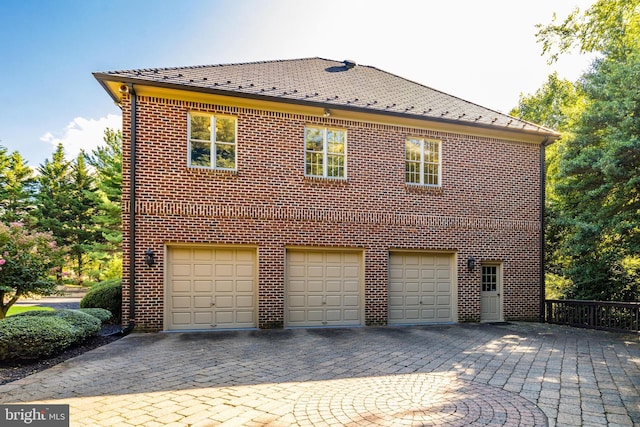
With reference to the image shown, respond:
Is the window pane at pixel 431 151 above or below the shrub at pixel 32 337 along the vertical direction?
above

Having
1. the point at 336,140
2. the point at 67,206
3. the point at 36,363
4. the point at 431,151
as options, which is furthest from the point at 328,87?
the point at 67,206

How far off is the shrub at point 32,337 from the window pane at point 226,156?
482cm

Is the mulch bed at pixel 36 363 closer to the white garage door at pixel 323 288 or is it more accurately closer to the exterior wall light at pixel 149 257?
the exterior wall light at pixel 149 257

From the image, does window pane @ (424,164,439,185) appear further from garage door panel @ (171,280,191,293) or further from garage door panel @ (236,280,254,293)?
garage door panel @ (171,280,191,293)

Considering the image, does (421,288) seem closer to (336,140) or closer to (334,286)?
(334,286)

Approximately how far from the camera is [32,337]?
19.9 ft

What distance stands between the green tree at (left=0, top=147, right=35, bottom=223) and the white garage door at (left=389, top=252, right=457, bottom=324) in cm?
3135

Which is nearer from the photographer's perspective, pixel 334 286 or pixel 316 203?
pixel 316 203

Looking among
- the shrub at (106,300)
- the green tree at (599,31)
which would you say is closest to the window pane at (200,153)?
the shrub at (106,300)

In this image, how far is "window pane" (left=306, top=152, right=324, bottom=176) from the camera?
32.3ft

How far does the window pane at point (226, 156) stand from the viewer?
9203 millimetres

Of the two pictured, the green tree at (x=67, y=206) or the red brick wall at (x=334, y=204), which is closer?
the red brick wall at (x=334, y=204)

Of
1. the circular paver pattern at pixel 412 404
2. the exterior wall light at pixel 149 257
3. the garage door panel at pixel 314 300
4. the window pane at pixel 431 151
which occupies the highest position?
the window pane at pixel 431 151

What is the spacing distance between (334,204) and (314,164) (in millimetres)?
1253
